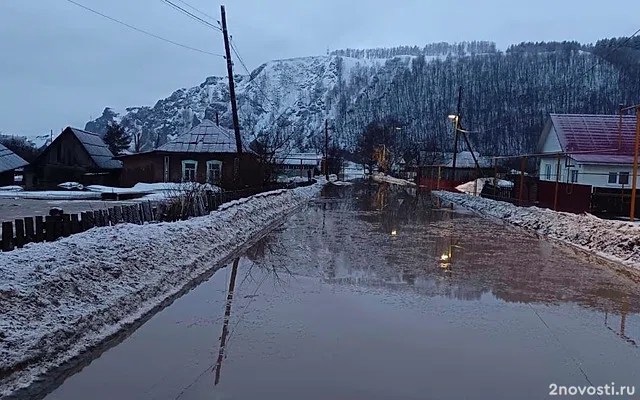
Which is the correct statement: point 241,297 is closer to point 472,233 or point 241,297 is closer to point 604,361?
point 604,361

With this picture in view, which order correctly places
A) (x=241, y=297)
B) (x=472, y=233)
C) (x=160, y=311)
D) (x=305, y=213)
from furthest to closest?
(x=305, y=213) → (x=472, y=233) → (x=241, y=297) → (x=160, y=311)

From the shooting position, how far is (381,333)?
6.17 m

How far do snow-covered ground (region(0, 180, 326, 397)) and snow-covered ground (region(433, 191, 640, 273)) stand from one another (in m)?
8.39

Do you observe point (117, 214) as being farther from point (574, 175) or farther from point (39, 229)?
point (574, 175)

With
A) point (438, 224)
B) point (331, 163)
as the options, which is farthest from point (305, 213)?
point (331, 163)

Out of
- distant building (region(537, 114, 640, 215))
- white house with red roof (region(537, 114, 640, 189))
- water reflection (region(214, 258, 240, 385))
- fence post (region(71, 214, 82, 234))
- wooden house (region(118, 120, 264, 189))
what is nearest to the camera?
water reflection (region(214, 258, 240, 385))

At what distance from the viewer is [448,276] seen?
9578mm

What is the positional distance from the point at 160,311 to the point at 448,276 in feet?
16.3

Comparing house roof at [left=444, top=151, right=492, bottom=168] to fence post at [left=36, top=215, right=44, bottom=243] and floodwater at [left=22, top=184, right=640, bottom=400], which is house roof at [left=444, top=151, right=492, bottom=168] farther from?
fence post at [left=36, top=215, right=44, bottom=243]

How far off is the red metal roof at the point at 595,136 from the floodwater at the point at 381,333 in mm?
26711

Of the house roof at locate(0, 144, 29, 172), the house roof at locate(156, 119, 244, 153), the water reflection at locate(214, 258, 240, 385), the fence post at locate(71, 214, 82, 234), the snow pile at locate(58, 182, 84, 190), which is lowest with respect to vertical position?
the snow pile at locate(58, 182, 84, 190)

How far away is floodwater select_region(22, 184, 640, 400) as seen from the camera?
15.5ft

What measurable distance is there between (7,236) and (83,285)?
196 centimetres

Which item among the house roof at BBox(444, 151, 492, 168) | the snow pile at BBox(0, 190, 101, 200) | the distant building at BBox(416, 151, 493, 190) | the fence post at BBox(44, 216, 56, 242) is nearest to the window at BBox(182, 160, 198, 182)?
the snow pile at BBox(0, 190, 101, 200)
